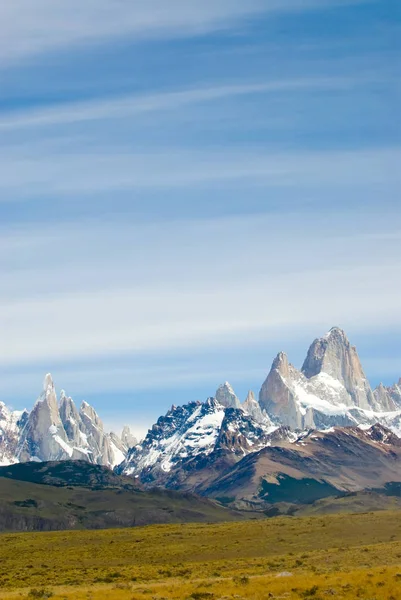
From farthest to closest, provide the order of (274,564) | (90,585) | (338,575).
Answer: (274,564), (90,585), (338,575)

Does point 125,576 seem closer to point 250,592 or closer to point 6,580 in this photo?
point 6,580

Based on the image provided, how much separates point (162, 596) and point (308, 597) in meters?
16.7

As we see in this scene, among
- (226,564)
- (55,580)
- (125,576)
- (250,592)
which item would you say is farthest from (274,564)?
(250,592)

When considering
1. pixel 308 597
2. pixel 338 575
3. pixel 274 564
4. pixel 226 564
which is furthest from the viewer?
pixel 226 564

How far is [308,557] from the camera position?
638 ft

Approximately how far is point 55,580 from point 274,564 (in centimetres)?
3870

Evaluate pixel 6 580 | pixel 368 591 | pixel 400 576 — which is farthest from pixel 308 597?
pixel 6 580

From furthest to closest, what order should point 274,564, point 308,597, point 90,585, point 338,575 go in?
point 274,564 < point 90,585 < point 338,575 < point 308,597

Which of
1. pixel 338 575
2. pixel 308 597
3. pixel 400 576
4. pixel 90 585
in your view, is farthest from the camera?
pixel 90 585

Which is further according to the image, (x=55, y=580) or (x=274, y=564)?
(x=274, y=564)

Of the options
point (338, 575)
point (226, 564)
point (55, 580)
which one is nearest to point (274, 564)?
point (226, 564)

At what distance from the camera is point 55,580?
16400 centimetres

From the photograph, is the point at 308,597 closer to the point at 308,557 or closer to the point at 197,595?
the point at 197,595

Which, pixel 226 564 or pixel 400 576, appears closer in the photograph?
pixel 400 576
